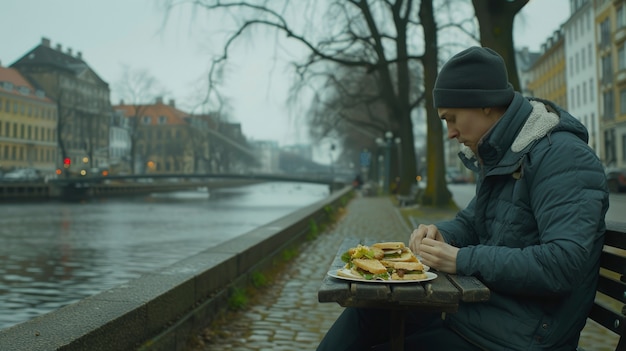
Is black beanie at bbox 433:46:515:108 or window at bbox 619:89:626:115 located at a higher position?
window at bbox 619:89:626:115

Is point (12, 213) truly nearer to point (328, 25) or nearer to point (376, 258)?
point (328, 25)

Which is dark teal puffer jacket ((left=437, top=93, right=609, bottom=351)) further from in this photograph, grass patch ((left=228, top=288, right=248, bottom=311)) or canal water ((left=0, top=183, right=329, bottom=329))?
canal water ((left=0, top=183, right=329, bottom=329))

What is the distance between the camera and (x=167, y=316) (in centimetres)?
421

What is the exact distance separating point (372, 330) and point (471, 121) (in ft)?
2.62

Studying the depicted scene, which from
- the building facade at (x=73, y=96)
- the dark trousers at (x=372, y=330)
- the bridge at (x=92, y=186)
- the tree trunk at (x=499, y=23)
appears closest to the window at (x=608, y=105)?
the bridge at (x=92, y=186)

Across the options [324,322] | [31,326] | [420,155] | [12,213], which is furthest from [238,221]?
[420,155]

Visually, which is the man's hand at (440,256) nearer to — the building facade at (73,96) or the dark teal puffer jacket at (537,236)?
the dark teal puffer jacket at (537,236)

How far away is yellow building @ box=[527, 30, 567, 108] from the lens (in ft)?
228

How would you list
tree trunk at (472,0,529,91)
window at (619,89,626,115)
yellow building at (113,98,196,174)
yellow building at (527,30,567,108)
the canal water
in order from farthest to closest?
yellow building at (113,98,196,174), yellow building at (527,30,567,108), window at (619,89,626,115), tree trunk at (472,0,529,91), the canal water

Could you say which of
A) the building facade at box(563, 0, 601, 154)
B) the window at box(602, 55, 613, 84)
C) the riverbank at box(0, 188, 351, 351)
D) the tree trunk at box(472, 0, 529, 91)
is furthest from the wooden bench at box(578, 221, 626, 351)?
the building facade at box(563, 0, 601, 154)

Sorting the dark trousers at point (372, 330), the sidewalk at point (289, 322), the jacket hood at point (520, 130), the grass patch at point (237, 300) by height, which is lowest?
the sidewalk at point (289, 322)

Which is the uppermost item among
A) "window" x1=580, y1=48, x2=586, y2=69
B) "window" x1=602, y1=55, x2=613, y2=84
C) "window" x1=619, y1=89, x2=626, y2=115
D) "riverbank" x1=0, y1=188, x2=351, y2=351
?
"window" x1=580, y1=48, x2=586, y2=69

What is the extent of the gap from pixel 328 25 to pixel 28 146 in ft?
220

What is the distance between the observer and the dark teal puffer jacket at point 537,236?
2.09 meters
